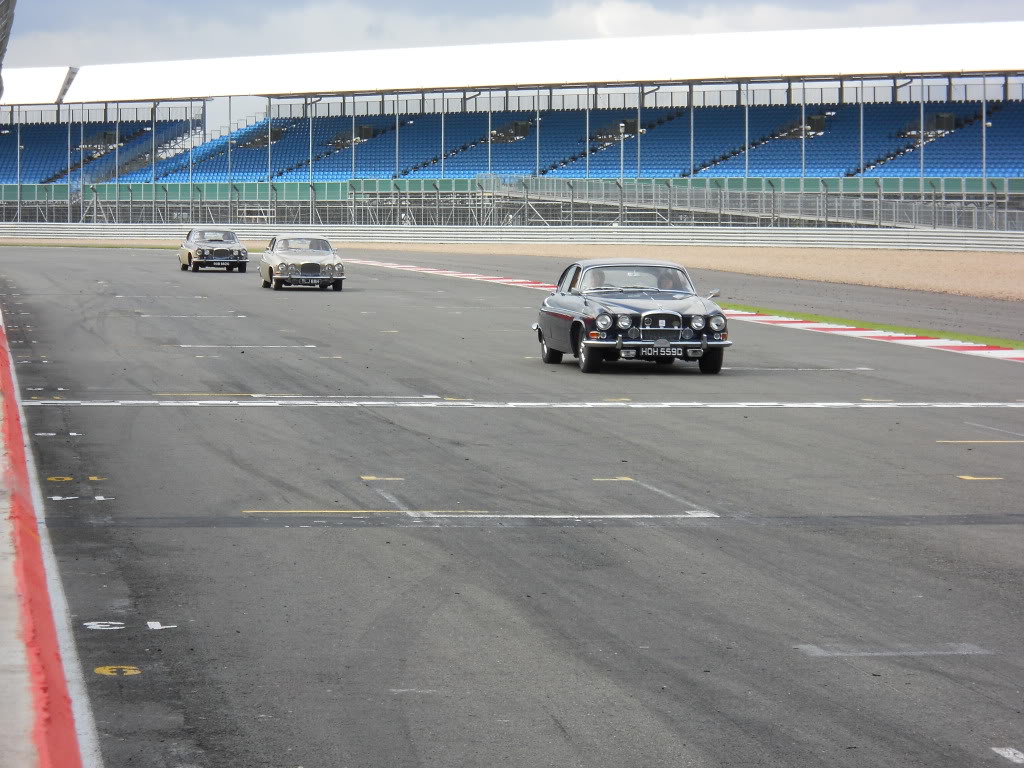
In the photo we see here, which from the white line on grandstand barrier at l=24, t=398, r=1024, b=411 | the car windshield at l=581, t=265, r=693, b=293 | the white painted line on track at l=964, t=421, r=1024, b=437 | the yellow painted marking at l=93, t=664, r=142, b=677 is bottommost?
the yellow painted marking at l=93, t=664, r=142, b=677

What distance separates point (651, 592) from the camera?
719 cm

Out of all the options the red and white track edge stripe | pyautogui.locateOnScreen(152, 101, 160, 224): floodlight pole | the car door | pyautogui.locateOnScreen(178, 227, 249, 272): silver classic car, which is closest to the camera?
the red and white track edge stripe

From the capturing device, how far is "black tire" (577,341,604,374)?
17.2 metres

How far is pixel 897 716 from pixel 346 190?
6022 cm

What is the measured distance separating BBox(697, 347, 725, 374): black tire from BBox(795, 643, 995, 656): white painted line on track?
36.9 ft

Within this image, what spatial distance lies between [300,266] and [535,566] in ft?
86.8

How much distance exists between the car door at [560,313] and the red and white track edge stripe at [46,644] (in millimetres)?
8782

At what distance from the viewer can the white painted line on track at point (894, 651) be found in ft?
20.1

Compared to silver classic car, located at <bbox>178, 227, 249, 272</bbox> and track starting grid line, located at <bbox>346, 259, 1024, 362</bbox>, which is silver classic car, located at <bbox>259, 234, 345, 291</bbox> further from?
track starting grid line, located at <bbox>346, 259, 1024, 362</bbox>

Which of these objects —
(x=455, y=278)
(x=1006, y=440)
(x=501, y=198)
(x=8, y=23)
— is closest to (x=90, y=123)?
(x=501, y=198)

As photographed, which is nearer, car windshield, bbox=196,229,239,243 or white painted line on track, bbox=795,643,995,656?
white painted line on track, bbox=795,643,995,656

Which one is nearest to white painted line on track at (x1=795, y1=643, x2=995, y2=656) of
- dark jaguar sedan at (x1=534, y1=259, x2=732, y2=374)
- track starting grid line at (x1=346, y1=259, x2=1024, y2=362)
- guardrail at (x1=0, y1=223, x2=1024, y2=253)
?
dark jaguar sedan at (x1=534, y1=259, x2=732, y2=374)

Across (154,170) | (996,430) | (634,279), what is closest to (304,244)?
(634,279)

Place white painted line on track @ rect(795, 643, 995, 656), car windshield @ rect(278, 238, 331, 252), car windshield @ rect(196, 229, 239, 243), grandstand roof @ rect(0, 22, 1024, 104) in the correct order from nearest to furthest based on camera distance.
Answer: white painted line on track @ rect(795, 643, 995, 656) < car windshield @ rect(278, 238, 331, 252) < car windshield @ rect(196, 229, 239, 243) < grandstand roof @ rect(0, 22, 1024, 104)
